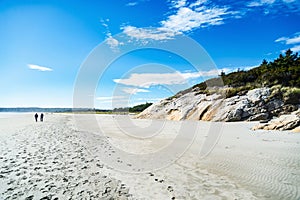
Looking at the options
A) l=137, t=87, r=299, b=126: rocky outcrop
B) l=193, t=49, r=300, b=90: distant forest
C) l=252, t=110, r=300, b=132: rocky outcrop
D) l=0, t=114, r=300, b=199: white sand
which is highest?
l=193, t=49, r=300, b=90: distant forest

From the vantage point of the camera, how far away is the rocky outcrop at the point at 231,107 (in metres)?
25.4

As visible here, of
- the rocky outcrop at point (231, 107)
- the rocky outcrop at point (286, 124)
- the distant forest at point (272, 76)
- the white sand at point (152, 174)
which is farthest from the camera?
the distant forest at point (272, 76)

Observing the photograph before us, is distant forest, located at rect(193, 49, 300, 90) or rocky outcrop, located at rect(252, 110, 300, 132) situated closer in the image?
rocky outcrop, located at rect(252, 110, 300, 132)

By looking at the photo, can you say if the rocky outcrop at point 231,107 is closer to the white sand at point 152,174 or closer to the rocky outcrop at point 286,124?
the rocky outcrop at point 286,124

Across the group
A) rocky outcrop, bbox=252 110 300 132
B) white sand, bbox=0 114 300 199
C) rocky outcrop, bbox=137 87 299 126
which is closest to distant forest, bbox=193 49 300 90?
rocky outcrop, bbox=137 87 299 126

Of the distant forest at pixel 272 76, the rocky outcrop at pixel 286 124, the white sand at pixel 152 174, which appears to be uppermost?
the distant forest at pixel 272 76

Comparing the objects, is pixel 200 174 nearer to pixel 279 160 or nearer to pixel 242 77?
pixel 279 160

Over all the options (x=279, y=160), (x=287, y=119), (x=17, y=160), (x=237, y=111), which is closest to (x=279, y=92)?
(x=237, y=111)

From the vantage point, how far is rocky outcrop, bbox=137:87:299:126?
2539 cm

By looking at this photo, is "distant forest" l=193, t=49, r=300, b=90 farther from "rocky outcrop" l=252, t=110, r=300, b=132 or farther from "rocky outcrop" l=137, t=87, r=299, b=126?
"rocky outcrop" l=252, t=110, r=300, b=132

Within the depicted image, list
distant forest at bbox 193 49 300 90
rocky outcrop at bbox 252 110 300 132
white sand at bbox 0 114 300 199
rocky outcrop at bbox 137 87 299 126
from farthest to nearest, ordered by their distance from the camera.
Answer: distant forest at bbox 193 49 300 90, rocky outcrop at bbox 137 87 299 126, rocky outcrop at bbox 252 110 300 132, white sand at bbox 0 114 300 199

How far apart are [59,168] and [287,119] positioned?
17.5 meters

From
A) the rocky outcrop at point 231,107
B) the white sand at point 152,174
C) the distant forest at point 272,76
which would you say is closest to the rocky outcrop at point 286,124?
the white sand at point 152,174

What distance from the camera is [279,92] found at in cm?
2672
